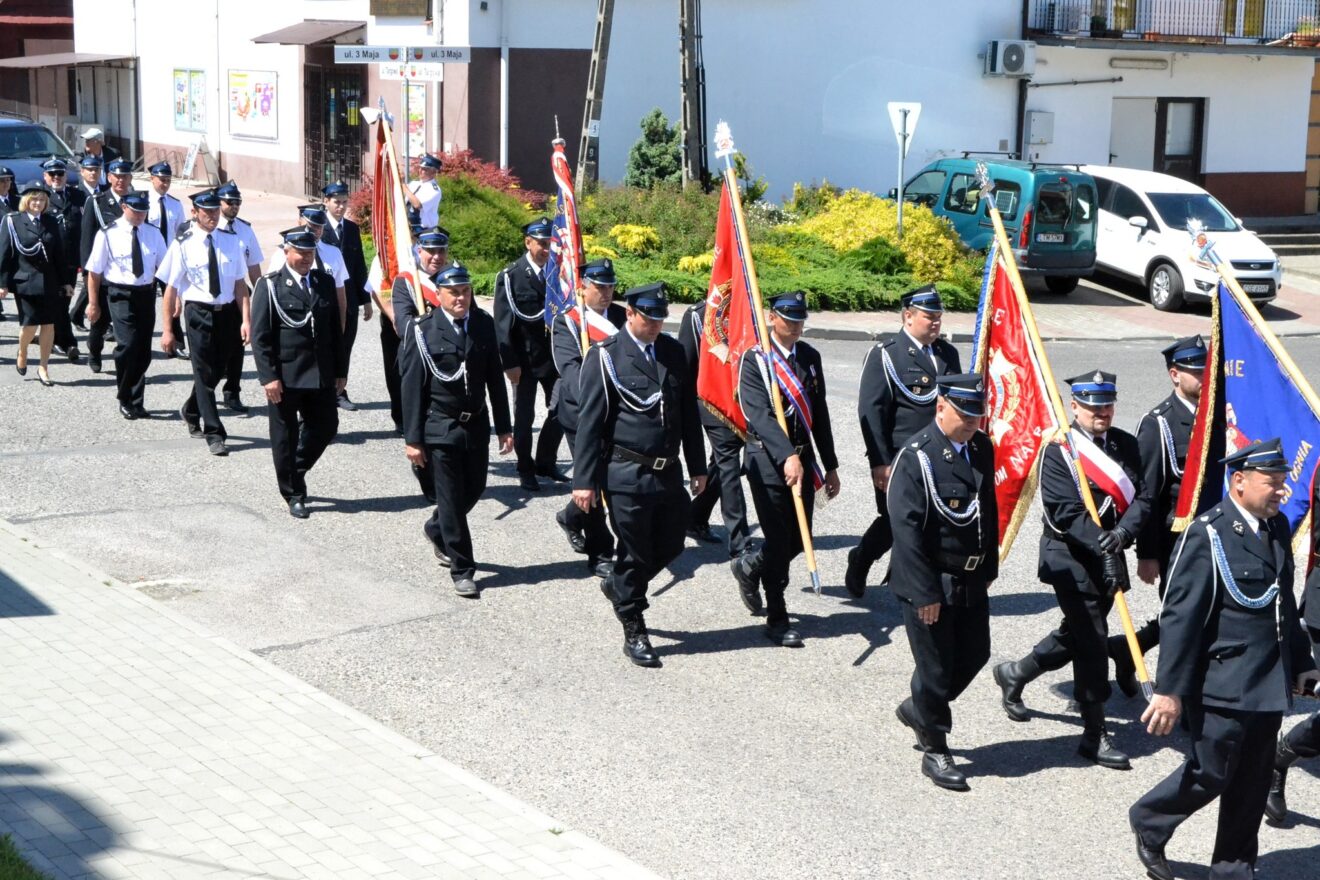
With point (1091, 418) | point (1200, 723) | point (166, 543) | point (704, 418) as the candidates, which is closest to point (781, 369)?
point (704, 418)

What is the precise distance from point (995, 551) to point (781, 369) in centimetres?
216

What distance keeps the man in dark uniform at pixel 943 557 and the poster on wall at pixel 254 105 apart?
96.7 feet

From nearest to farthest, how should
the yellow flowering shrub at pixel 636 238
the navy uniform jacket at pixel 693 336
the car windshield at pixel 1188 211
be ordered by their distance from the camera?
the navy uniform jacket at pixel 693 336 < the yellow flowering shrub at pixel 636 238 < the car windshield at pixel 1188 211

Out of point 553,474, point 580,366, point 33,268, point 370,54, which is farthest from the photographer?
point 370,54

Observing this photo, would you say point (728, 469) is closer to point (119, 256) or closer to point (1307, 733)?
point (1307, 733)

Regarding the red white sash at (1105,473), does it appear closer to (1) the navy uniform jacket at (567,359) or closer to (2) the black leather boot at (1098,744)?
(2) the black leather boot at (1098,744)

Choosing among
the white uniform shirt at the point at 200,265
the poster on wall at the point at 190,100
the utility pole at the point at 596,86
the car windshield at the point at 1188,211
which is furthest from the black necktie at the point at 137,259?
the poster on wall at the point at 190,100

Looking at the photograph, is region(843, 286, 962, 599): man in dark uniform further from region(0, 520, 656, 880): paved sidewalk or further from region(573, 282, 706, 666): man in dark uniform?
region(0, 520, 656, 880): paved sidewalk

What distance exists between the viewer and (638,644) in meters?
8.90

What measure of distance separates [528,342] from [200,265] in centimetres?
274

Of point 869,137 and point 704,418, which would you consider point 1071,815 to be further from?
point 869,137

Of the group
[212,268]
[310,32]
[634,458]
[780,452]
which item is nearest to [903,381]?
[780,452]

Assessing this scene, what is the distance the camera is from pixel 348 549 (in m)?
10.8

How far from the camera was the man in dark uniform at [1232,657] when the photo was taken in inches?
248
